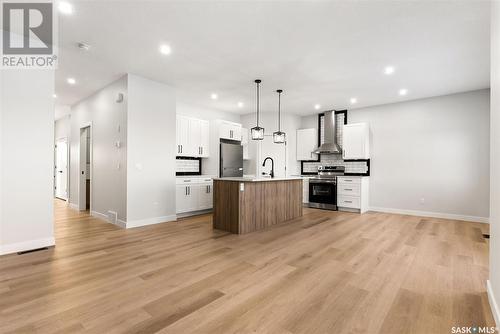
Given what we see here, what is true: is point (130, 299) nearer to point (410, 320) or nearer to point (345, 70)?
point (410, 320)

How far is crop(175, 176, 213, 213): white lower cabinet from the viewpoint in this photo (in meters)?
5.33

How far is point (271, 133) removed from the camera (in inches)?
293

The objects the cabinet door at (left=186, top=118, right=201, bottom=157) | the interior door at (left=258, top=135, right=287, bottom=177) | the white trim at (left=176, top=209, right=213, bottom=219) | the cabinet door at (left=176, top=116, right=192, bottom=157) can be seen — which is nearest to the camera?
the white trim at (left=176, top=209, right=213, bottom=219)

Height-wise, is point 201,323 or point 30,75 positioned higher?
point 30,75

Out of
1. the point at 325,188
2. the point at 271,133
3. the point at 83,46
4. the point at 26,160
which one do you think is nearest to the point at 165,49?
the point at 83,46

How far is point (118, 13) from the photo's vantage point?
267cm

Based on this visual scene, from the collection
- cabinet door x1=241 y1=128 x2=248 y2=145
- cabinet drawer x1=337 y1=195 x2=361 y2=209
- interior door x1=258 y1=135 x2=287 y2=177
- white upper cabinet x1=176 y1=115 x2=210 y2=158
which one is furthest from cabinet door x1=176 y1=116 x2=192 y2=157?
cabinet drawer x1=337 y1=195 x2=361 y2=209

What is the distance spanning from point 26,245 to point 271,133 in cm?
600

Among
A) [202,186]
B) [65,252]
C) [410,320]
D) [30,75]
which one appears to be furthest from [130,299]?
[202,186]

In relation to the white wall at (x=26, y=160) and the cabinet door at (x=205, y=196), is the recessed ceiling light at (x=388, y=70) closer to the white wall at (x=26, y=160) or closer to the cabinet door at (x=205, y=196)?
the cabinet door at (x=205, y=196)

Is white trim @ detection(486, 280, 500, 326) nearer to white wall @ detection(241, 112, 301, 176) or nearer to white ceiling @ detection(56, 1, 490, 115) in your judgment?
white ceiling @ detection(56, 1, 490, 115)

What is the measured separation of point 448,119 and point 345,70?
3229 mm

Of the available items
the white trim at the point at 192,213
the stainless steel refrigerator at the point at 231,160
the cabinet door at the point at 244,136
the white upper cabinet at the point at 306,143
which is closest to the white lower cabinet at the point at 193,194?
the white trim at the point at 192,213

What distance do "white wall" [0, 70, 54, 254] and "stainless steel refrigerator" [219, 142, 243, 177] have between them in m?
3.66
